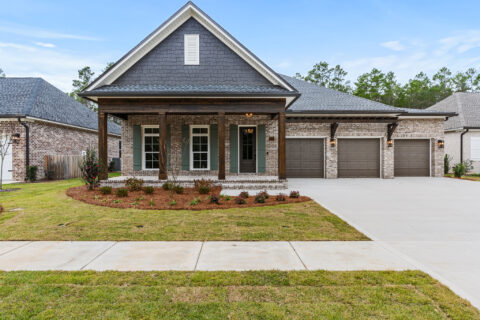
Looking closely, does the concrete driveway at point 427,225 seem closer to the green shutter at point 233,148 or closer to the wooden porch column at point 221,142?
the wooden porch column at point 221,142

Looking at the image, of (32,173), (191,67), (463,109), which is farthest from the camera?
(463,109)

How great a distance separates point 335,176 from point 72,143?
16323 mm

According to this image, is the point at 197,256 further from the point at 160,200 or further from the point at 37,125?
the point at 37,125

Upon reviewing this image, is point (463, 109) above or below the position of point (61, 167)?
above

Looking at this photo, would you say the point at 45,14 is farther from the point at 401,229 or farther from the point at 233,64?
the point at 401,229

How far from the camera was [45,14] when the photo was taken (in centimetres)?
1719

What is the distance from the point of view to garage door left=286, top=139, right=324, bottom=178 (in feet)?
45.0

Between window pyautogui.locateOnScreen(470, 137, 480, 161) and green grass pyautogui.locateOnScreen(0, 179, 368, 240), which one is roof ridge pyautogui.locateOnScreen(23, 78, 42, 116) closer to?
green grass pyautogui.locateOnScreen(0, 179, 368, 240)

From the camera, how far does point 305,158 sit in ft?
45.2

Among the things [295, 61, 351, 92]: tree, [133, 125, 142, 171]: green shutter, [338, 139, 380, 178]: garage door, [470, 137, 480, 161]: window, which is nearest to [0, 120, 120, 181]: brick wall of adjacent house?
[133, 125, 142, 171]: green shutter

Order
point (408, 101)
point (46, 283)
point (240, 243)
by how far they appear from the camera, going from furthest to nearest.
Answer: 1. point (408, 101)
2. point (240, 243)
3. point (46, 283)

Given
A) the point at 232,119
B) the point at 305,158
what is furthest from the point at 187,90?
the point at 305,158

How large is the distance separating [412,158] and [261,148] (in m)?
9.15

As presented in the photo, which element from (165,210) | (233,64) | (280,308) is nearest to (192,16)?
(233,64)
